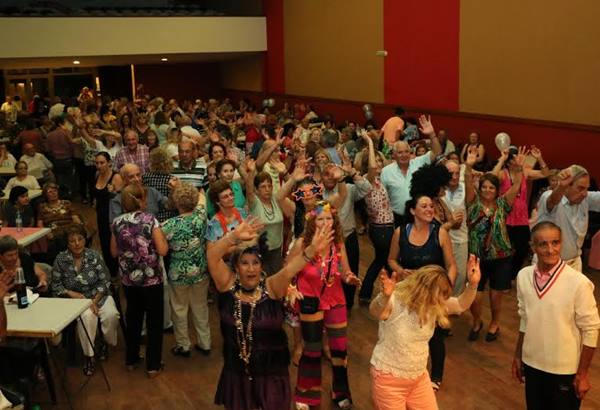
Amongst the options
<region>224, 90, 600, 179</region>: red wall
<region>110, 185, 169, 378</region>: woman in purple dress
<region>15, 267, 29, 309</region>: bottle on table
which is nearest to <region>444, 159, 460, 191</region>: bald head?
<region>110, 185, 169, 378</region>: woman in purple dress

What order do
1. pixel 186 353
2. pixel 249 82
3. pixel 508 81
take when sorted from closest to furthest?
pixel 186 353 → pixel 508 81 → pixel 249 82

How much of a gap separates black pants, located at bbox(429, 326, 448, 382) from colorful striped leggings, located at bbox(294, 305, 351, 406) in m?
0.62

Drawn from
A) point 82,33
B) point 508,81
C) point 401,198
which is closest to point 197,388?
point 401,198

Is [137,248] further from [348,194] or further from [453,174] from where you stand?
[453,174]

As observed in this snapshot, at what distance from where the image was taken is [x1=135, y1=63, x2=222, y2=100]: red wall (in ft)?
72.7

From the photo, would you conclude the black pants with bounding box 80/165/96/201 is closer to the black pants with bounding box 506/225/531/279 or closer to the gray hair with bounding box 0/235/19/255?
the gray hair with bounding box 0/235/19/255

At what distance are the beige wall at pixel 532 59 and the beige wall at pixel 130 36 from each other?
7.74 meters

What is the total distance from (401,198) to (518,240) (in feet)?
4.45

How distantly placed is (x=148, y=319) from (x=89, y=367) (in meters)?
0.68

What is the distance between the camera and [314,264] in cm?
454

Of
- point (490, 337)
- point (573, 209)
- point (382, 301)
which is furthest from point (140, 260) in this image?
point (573, 209)

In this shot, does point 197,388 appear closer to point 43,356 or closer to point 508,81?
point 43,356

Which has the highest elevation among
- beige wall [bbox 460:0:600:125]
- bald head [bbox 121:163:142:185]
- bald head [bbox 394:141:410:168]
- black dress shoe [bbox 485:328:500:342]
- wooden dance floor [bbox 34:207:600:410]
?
beige wall [bbox 460:0:600:125]

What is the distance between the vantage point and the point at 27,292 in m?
5.14
